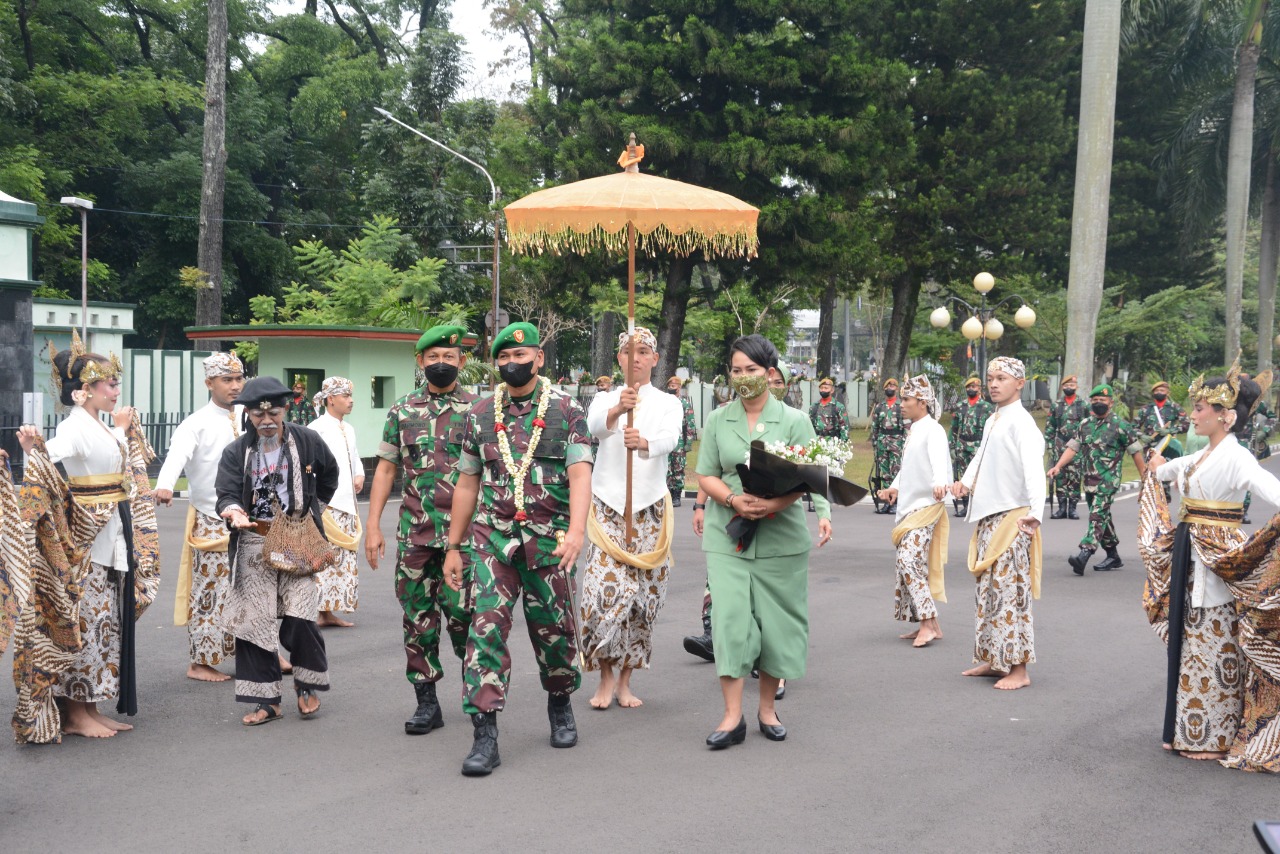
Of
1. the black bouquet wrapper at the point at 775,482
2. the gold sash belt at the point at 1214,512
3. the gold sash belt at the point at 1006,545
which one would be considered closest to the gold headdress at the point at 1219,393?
the gold sash belt at the point at 1214,512

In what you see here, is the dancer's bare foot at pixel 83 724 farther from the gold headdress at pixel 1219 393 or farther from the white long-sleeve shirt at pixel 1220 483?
the gold headdress at pixel 1219 393

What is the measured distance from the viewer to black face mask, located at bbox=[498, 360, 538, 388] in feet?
19.7

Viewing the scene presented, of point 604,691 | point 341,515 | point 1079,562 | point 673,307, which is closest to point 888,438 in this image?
point 1079,562

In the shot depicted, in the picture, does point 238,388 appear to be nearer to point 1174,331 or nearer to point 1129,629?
point 1129,629

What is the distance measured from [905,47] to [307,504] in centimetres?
3212

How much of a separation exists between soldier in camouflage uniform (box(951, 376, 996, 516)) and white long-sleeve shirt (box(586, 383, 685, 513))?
1175cm

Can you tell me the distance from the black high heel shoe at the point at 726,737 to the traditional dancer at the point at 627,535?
0.95 metres

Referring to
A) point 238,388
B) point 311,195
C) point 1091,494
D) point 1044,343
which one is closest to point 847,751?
point 238,388

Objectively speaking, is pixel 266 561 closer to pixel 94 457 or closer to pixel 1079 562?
pixel 94 457

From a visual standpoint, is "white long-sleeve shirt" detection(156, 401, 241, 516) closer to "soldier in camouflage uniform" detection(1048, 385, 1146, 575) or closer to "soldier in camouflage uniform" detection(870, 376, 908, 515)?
"soldier in camouflage uniform" detection(1048, 385, 1146, 575)

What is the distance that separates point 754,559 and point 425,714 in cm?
190

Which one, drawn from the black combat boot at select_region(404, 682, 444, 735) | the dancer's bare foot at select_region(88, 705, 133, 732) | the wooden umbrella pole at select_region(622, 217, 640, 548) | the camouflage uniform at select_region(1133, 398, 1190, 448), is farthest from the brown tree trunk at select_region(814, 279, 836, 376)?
the dancer's bare foot at select_region(88, 705, 133, 732)

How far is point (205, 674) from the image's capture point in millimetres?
7836

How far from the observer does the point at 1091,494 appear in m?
14.0
